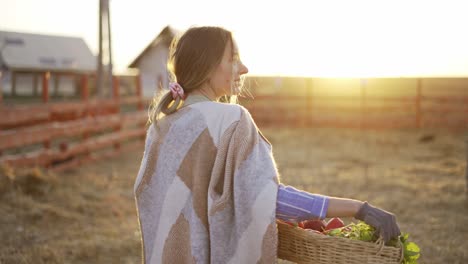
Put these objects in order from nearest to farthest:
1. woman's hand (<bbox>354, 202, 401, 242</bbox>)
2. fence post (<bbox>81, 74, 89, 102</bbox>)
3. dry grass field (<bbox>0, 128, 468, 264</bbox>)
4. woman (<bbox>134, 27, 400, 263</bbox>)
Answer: woman's hand (<bbox>354, 202, 401, 242</bbox>) → woman (<bbox>134, 27, 400, 263</bbox>) → dry grass field (<bbox>0, 128, 468, 264</bbox>) → fence post (<bbox>81, 74, 89, 102</bbox>)

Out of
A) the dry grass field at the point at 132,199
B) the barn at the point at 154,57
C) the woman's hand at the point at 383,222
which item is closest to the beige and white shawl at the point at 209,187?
the woman's hand at the point at 383,222

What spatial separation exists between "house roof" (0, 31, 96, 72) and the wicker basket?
32.0 metres

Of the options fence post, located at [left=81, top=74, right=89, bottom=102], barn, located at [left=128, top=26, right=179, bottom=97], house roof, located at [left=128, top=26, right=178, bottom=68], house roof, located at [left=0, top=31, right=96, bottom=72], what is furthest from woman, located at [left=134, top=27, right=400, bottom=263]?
house roof, located at [left=0, top=31, right=96, bottom=72]

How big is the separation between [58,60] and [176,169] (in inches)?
1308

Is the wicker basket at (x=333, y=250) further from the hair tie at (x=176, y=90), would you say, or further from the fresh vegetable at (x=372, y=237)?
the hair tie at (x=176, y=90)

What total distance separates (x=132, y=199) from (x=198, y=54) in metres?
4.77

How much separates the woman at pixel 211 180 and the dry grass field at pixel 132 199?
2367 millimetres

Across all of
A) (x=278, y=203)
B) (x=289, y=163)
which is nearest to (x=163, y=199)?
(x=278, y=203)

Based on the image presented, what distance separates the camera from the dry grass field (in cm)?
457

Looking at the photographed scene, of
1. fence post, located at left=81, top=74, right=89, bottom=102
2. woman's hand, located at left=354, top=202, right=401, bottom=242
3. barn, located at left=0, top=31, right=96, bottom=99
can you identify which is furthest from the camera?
barn, located at left=0, top=31, right=96, bottom=99

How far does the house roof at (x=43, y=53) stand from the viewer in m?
32.1

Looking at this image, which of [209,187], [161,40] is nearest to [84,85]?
[161,40]

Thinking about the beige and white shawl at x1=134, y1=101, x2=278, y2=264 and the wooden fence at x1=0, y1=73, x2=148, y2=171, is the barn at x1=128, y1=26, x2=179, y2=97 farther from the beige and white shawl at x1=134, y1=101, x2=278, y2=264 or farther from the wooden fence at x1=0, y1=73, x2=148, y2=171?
the beige and white shawl at x1=134, y1=101, x2=278, y2=264

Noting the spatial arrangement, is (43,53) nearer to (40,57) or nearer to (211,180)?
(40,57)
